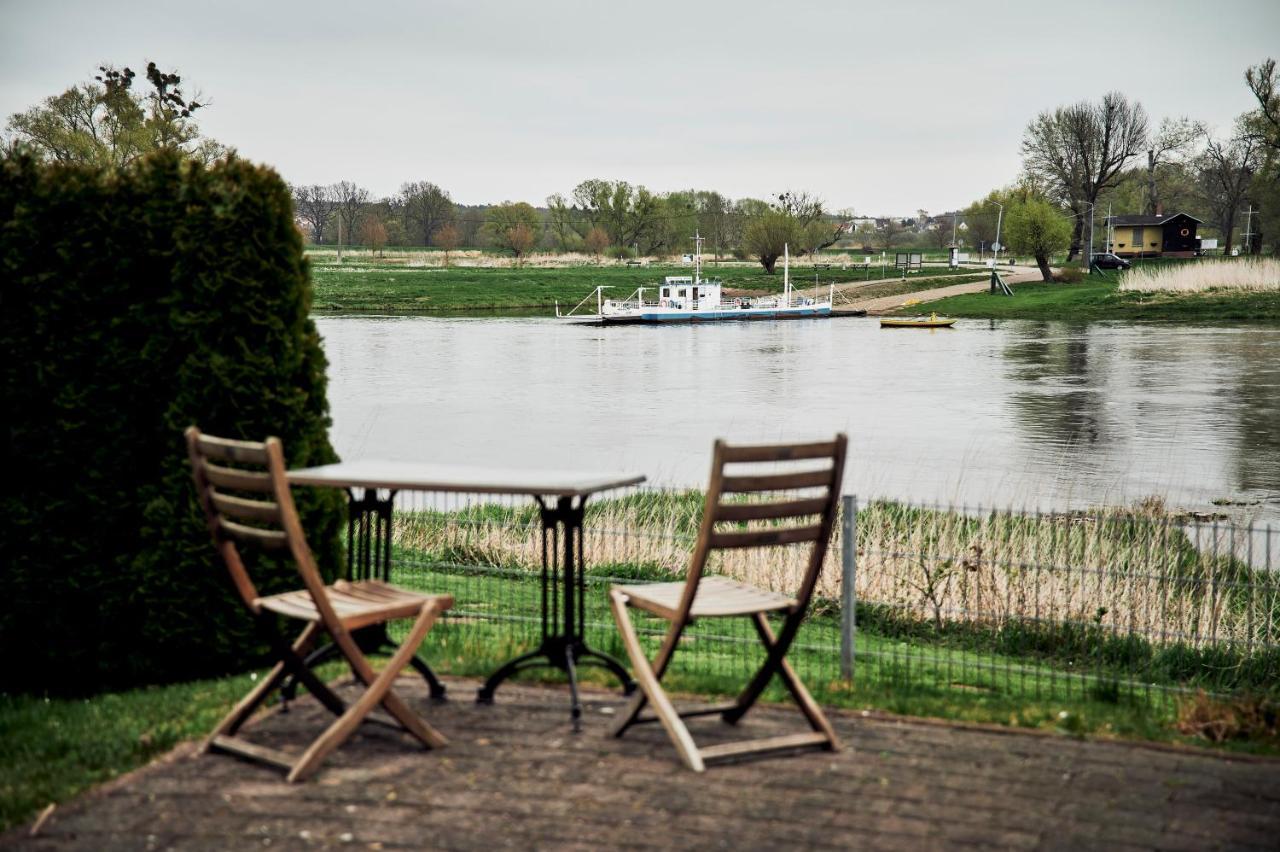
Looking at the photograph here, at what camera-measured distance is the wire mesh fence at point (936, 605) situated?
253 inches

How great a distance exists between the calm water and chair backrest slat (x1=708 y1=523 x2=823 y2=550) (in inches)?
311

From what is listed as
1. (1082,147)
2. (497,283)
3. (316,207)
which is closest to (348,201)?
(316,207)

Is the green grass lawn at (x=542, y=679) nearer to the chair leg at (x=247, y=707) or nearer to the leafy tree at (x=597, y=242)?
the chair leg at (x=247, y=707)

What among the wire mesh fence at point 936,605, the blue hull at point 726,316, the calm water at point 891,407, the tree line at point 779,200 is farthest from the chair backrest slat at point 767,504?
the blue hull at point 726,316

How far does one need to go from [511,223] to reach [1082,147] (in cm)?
4989

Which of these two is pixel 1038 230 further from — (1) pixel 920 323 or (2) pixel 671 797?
(2) pixel 671 797

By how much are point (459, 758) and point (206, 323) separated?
8.31ft

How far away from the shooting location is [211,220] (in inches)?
233

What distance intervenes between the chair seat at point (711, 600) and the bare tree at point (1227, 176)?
8385 cm

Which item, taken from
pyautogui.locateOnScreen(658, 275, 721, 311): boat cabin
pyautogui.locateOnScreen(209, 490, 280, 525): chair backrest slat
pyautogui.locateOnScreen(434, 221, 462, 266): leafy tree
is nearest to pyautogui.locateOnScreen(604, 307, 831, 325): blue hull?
pyautogui.locateOnScreen(658, 275, 721, 311): boat cabin

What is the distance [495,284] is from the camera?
3263 inches

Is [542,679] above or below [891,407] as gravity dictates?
above

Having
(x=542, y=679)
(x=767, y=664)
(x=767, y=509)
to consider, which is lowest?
(x=542, y=679)

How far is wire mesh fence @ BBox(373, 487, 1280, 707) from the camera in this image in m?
6.42
